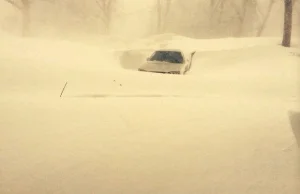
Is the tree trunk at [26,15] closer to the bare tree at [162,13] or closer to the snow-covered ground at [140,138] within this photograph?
the bare tree at [162,13]

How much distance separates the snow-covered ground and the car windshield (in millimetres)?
4349

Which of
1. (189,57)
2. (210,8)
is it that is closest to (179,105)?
(189,57)

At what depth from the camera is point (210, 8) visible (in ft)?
113

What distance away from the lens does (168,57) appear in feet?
37.6

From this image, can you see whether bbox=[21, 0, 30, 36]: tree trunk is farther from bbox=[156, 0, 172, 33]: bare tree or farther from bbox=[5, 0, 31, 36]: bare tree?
bbox=[156, 0, 172, 33]: bare tree

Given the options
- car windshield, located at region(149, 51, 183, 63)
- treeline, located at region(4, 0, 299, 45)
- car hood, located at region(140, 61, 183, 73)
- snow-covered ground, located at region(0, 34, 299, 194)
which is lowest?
snow-covered ground, located at region(0, 34, 299, 194)

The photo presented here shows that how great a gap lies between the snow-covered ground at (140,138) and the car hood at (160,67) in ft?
11.5

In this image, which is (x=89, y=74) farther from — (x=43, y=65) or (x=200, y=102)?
(x=200, y=102)

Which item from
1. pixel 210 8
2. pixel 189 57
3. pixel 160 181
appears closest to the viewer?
pixel 160 181

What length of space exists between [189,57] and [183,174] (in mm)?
9705

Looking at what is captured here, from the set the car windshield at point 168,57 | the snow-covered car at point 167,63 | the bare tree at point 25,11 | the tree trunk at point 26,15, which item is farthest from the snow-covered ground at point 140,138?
the tree trunk at point 26,15

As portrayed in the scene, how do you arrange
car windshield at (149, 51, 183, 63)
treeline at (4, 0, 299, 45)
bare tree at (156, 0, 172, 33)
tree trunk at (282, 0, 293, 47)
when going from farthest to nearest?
1. bare tree at (156, 0, 172, 33)
2. treeline at (4, 0, 299, 45)
3. tree trunk at (282, 0, 293, 47)
4. car windshield at (149, 51, 183, 63)

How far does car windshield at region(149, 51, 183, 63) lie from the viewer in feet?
37.2

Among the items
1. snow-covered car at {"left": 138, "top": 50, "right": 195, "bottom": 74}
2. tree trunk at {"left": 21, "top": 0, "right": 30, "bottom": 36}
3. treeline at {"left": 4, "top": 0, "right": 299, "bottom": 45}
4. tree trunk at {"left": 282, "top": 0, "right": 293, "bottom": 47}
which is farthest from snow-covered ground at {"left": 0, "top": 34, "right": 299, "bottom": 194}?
treeline at {"left": 4, "top": 0, "right": 299, "bottom": 45}
